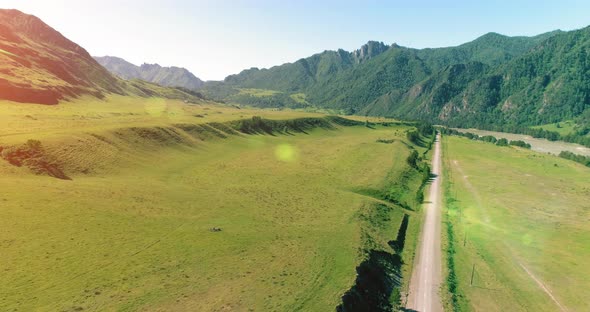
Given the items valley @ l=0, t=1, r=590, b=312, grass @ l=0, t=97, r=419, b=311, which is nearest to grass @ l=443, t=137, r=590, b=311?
valley @ l=0, t=1, r=590, b=312

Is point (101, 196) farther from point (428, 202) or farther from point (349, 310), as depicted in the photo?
point (428, 202)

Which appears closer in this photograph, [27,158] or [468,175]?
[27,158]

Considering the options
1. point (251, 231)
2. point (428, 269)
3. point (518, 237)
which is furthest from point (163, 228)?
point (518, 237)

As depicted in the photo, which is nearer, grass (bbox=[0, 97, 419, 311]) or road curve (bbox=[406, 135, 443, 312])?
grass (bbox=[0, 97, 419, 311])

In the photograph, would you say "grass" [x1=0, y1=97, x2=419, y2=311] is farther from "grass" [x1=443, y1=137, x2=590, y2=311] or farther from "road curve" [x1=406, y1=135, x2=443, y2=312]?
"grass" [x1=443, y1=137, x2=590, y2=311]

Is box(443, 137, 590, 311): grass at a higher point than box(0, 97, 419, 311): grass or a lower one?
lower

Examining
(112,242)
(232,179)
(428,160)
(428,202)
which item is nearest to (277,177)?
(232,179)
